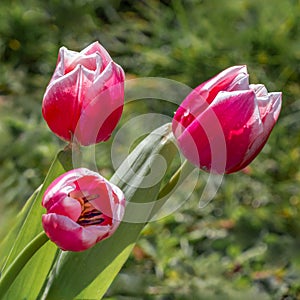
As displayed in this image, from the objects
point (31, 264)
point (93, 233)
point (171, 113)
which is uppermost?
point (93, 233)

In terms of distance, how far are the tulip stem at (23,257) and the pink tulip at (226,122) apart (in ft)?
0.45

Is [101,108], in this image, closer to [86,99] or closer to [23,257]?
[86,99]

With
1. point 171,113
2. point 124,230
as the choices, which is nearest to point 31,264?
point 124,230

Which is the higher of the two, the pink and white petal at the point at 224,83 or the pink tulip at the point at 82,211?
the pink and white petal at the point at 224,83

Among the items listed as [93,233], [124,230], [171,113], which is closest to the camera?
[93,233]

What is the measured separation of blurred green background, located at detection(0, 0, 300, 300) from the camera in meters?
1.31

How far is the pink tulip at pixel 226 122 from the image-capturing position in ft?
1.86

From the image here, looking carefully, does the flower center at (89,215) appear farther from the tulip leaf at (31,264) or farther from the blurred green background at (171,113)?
the blurred green background at (171,113)

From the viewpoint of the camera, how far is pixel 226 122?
0.57 metres

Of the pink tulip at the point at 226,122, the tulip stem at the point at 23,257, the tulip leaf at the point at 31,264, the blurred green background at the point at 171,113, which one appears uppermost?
the pink tulip at the point at 226,122

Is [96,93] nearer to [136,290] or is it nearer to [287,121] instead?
[136,290]

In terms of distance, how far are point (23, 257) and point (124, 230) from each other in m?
0.15

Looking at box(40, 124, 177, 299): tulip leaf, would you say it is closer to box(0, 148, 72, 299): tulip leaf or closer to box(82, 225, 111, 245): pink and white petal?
box(0, 148, 72, 299): tulip leaf

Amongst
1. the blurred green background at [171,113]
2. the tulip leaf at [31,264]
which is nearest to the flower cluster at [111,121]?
the tulip leaf at [31,264]
